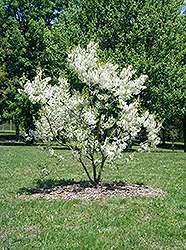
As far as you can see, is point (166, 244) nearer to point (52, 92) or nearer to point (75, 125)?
point (75, 125)

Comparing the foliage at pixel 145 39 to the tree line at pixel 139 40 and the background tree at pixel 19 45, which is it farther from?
the background tree at pixel 19 45

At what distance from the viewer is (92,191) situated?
10.1m

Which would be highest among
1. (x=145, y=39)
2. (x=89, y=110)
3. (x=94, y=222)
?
(x=145, y=39)

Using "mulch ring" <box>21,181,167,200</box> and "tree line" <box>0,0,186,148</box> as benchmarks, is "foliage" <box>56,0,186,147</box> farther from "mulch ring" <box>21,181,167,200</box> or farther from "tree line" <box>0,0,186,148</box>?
"mulch ring" <box>21,181,167,200</box>

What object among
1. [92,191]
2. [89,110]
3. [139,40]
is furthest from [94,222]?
[139,40]

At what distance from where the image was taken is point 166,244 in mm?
6219

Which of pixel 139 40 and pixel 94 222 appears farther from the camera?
pixel 139 40

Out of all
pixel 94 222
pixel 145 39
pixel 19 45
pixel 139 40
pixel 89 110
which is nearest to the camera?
pixel 94 222

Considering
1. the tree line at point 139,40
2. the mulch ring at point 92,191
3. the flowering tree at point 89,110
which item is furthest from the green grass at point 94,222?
the tree line at point 139,40

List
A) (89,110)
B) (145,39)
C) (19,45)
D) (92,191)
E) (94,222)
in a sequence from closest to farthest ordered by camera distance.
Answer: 1. (94,222)
2. (89,110)
3. (92,191)
4. (145,39)
5. (19,45)

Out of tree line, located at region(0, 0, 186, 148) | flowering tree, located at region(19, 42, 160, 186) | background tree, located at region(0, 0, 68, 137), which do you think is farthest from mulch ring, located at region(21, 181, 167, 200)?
background tree, located at region(0, 0, 68, 137)

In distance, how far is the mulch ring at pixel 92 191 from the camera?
970cm

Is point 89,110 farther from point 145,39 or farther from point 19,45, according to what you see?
point 19,45

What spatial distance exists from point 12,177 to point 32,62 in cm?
1849
